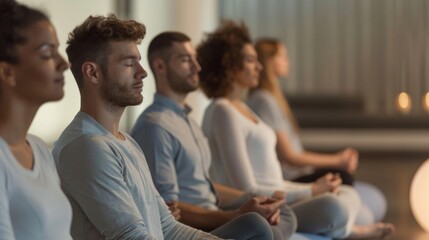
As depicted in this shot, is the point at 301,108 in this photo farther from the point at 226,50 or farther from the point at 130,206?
the point at 130,206

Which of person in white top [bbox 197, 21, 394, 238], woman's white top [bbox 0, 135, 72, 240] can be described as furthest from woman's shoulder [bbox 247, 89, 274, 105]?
woman's white top [bbox 0, 135, 72, 240]

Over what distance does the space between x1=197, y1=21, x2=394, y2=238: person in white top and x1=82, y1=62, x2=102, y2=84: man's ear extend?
137 cm

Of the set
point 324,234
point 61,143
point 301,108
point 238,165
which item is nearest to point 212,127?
point 238,165

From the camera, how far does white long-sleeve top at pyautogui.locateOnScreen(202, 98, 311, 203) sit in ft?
12.4

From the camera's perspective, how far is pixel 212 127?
12.6ft

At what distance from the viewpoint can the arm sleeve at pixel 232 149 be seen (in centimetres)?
377

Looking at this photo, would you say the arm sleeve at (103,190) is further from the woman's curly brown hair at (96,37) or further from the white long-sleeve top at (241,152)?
the white long-sleeve top at (241,152)

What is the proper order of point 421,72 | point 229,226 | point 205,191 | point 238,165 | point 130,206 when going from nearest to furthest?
point 130,206 < point 229,226 < point 205,191 < point 238,165 < point 421,72

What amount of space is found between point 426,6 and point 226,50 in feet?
14.2

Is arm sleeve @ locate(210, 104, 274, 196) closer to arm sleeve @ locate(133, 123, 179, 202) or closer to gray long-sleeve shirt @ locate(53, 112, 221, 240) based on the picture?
arm sleeve @ locate(133, 123, 179, 202)

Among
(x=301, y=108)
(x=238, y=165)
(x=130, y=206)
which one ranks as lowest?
(x=301, y=108)

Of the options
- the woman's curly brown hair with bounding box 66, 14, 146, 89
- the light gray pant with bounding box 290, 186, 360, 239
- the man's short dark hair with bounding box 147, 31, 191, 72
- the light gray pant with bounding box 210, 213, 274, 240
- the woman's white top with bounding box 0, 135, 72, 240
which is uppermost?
the woman's curly brown hair with bounding box 66, 14, 146, 89

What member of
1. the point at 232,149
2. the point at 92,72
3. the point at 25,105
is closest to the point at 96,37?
the point at 92,72

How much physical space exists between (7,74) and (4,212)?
22 centimetres
